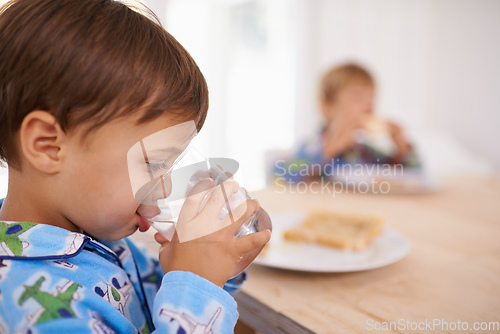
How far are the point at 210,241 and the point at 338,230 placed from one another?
1.65 feet

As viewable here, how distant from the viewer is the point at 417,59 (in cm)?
336

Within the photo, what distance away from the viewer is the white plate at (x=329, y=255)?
773 mm

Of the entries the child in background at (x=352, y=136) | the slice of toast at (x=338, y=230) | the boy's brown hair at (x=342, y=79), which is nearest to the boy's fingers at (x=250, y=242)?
the slice of toast at (x=338, y=230)

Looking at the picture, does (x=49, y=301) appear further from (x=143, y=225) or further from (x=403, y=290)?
(x=403, y=290)

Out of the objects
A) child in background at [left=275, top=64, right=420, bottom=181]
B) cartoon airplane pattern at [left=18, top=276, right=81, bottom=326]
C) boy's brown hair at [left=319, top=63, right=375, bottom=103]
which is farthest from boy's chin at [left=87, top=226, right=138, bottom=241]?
boy's brown hair at [left=319, top=63, right=375, bottom=103]

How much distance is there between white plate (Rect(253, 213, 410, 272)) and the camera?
0.77 m

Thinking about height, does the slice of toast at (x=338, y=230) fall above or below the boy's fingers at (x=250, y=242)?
below

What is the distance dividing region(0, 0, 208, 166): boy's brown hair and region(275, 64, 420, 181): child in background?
51.4 inches

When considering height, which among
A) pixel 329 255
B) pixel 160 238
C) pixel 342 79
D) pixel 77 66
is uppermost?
pixel 77 66

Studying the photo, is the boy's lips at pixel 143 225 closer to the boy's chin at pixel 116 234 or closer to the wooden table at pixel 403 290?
the boy's chin at pixel 116 234

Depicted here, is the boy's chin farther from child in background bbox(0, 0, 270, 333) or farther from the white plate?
the white plate

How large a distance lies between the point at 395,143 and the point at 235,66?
1.69 meters

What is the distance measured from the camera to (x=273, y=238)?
3.23 feet

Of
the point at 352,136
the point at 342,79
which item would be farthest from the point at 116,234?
the point at 342,79
